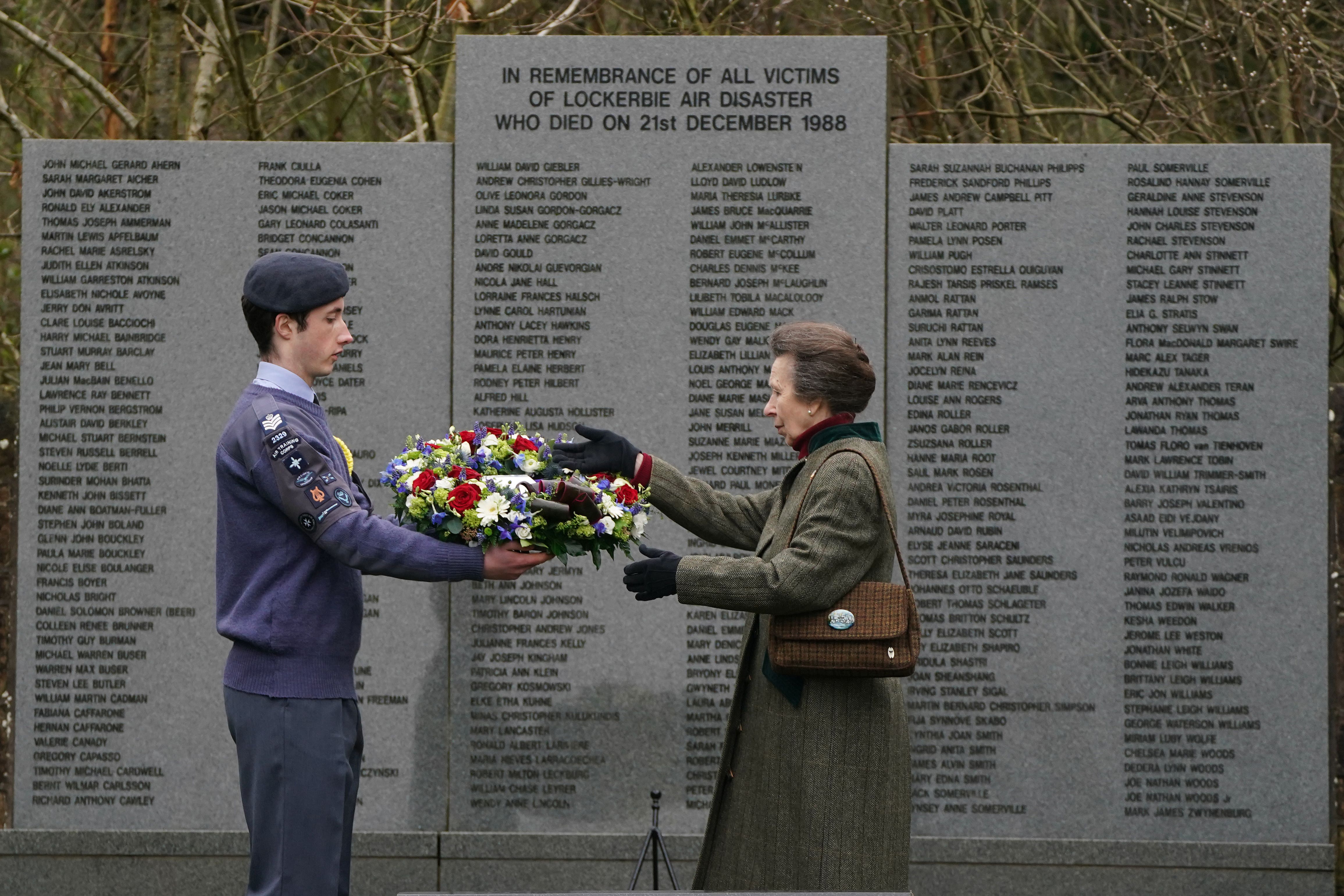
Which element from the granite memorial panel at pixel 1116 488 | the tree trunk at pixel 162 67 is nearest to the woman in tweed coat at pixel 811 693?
the granite memorial panel at pixel 1116 488

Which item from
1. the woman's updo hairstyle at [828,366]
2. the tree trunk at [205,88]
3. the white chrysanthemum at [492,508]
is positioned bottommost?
the white chrysanthemum at [492,508]

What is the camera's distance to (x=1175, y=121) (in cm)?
772

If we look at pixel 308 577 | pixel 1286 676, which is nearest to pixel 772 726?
pixel 308 577

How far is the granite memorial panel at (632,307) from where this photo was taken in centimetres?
548

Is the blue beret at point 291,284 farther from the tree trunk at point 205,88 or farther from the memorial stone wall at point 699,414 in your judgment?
the tree trunk at point 205,88

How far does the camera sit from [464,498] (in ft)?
10.8

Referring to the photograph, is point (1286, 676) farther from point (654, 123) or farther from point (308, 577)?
point (308, 577)

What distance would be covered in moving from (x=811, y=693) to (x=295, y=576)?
134 centimetres

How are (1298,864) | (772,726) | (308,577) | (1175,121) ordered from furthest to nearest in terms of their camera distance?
(1175,121), (1298,864), (772,726), (308,577)

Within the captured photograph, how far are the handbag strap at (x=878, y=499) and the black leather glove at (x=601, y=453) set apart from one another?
0.72m

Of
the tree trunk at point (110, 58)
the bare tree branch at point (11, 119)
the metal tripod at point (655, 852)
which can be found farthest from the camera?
the tree trunk at point (110, 58)

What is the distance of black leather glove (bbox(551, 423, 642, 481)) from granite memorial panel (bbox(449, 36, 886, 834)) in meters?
1.36

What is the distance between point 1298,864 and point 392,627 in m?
3.66

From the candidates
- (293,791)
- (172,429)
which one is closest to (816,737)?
(293,791)
